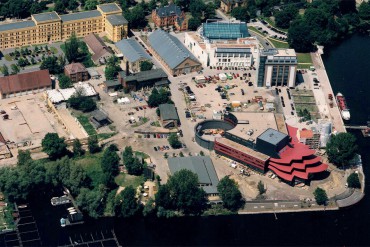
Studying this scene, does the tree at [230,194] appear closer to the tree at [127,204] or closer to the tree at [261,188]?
the tree at [261,188]

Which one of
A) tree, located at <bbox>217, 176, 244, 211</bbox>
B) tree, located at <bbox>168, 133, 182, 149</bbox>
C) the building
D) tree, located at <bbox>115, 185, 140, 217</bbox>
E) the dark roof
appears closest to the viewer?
tree, located at <bbox>115, 185, 140, 217</bbox>

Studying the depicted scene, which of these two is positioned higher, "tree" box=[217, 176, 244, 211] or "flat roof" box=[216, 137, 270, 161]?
"flat roof" box=[216, 137, 270, 161]

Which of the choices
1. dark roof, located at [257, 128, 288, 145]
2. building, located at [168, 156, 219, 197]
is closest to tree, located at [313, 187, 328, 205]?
dark roof, located at [257, 128, 288, 145]

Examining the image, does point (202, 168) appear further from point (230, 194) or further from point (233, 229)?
point (233, 229)

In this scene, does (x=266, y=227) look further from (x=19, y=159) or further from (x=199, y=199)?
(x=19, y=159)

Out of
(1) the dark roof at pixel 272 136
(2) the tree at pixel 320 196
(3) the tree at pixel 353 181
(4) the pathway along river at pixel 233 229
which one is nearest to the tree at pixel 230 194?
(4) the pathway along river at pixel 233 229

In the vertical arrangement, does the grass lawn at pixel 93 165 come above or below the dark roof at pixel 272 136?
below

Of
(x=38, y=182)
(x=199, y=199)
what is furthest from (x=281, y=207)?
(x=38, y=182)

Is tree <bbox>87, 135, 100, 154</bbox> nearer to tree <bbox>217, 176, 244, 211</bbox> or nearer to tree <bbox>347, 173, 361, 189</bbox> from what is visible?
tree <bbox>217, 176, 244, 211</bbox>
